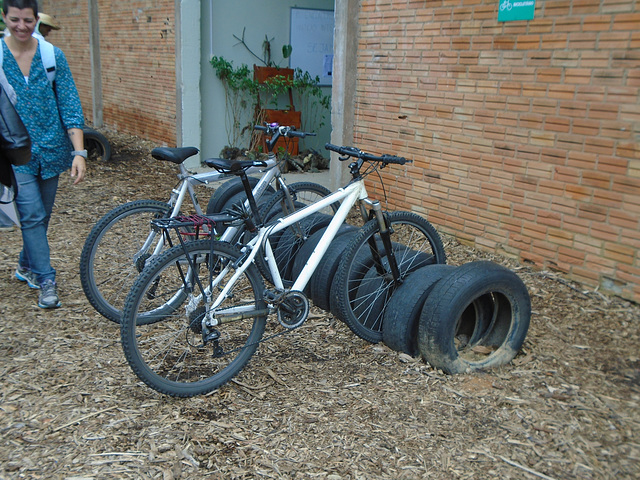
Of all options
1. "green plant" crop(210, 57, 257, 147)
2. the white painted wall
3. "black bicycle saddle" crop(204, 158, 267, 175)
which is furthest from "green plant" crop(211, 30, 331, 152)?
"black bicycle saddle" crop(204, 158, 267, 175)

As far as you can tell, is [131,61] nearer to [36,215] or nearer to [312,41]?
[312,41]

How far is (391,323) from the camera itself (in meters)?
3.77

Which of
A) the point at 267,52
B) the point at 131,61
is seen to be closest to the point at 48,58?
the point at 267,52

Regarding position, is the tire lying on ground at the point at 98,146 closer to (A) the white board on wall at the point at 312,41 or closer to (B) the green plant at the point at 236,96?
(B) the green plant at the point at 236,96

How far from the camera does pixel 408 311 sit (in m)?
3.70

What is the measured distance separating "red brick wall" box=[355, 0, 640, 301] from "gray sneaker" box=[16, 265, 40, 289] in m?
3.67

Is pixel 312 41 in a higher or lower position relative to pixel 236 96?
higher

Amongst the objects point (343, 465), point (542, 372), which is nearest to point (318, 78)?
point (542, 372)

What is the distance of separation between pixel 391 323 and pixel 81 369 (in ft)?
6.18

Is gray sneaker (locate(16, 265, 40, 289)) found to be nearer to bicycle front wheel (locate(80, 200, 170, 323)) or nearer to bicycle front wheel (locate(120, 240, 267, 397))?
bicycle front wheel (locate(80, 200, 170, 323))

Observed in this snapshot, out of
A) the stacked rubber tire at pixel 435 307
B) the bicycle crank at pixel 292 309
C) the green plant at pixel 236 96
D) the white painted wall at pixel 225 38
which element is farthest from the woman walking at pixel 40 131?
the green plant at pixel 236 96

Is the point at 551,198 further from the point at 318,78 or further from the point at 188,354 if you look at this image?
the point at 318,78

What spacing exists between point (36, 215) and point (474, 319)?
3086mm

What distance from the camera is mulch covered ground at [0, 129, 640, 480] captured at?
2.79 m
